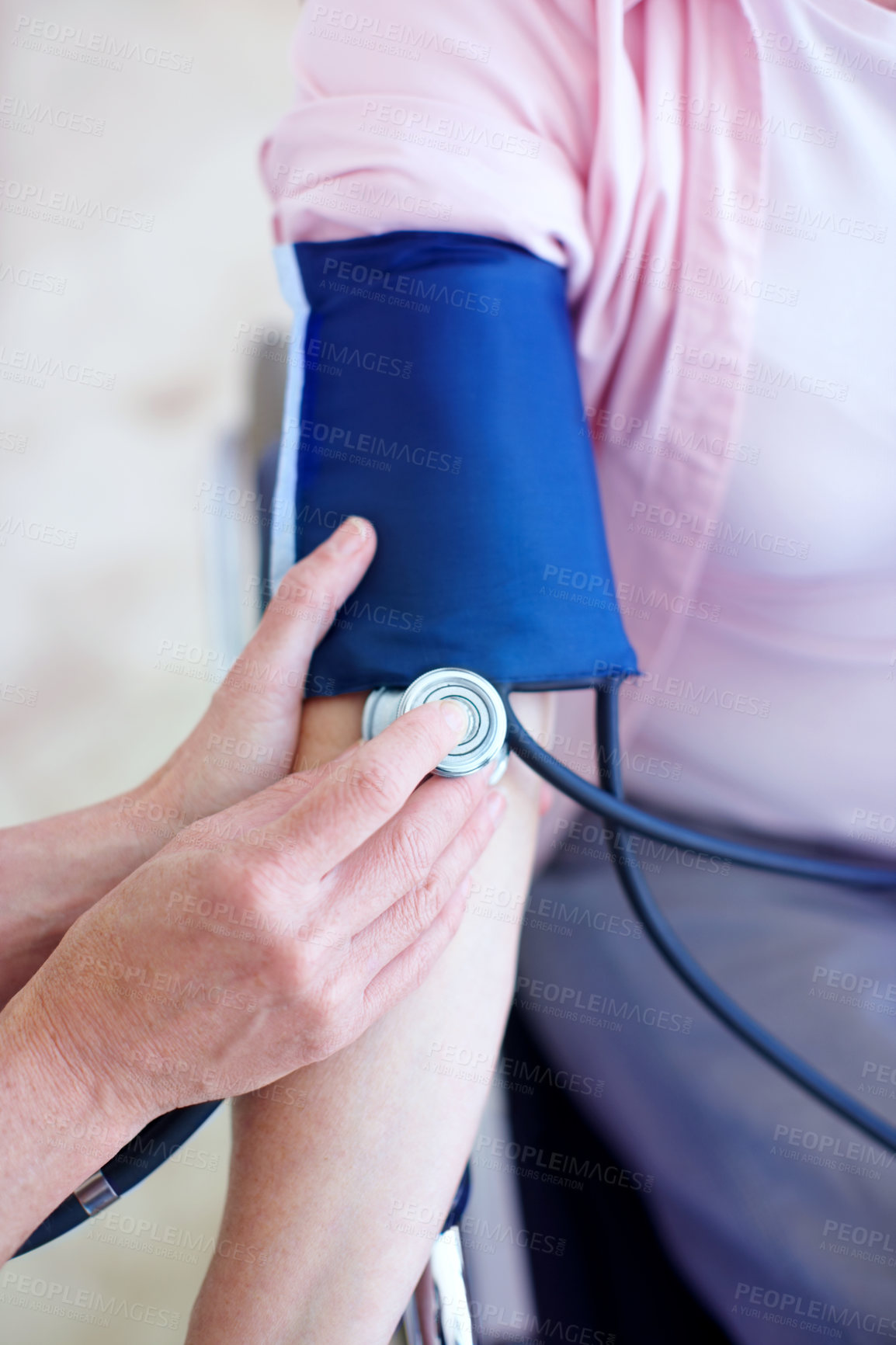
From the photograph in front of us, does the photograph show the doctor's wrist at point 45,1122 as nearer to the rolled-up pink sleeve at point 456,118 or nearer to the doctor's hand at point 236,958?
the doctor's hand at point 236,958

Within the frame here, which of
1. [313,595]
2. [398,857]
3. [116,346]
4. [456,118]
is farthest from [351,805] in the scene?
[116,346]

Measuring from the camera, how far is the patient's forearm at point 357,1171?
1.62 ft

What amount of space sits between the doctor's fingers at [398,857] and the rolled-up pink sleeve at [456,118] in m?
0.37

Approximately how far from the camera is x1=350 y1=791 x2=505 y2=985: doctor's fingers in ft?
1.52

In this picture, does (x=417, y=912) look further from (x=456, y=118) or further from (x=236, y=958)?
(x=456, y=118)

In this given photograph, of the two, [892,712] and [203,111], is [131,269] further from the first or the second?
[892,712]

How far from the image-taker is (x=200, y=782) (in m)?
0.62

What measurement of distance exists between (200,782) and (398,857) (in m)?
0.23

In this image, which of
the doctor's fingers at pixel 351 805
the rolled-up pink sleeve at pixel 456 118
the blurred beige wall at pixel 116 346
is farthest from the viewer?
the blurred beige wall at pixel 116 346

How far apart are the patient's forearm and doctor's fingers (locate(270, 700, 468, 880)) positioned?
6.6 inches

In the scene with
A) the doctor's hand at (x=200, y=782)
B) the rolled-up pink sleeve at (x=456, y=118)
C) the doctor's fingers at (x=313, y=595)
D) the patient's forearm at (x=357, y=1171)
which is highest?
the rolled-up pink sleeve at (x=456, y=118)

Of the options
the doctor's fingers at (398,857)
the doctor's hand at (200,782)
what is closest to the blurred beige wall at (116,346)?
the doctor's hand at (200,782)

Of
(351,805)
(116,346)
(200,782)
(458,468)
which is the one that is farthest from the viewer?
(116,346)

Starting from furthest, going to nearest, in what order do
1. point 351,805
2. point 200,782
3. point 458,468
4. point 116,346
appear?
point 116,346, point 200,782, point 458,468, point 351,805
